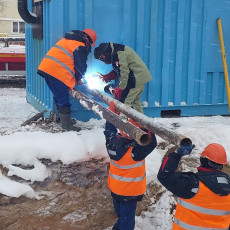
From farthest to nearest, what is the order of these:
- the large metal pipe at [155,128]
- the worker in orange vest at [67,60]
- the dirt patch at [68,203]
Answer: the worker in orange vest at [67,60] → the dirt patch at [68,203] → the large metal pipe at [155,128]

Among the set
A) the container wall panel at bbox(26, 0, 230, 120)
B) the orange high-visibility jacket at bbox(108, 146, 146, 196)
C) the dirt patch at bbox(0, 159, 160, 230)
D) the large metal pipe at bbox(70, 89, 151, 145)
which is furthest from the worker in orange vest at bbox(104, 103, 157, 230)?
the container wall panel at bbox(26, 0, 230, 120)

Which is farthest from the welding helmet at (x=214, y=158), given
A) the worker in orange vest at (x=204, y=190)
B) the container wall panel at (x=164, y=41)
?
the container wall panel at (x=164, y=41)

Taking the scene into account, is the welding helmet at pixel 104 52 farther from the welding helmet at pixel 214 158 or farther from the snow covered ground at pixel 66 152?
the welding helmet at pixel 214 158

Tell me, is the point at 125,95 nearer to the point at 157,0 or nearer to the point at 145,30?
the point at 145,30

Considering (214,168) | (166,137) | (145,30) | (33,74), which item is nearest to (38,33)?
(33,74)

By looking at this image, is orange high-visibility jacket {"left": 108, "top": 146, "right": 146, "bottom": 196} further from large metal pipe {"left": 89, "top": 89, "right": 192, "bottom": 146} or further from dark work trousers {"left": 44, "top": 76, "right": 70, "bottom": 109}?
dark work trousers {"left": 44, "top": 76, "right": 70, "bottom": 109}

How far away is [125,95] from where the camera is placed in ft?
18.6

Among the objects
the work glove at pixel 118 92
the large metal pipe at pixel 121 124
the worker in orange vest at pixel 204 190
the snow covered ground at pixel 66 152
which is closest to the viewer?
the worker in orange vest at pixel 204 190

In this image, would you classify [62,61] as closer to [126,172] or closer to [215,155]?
[126,172]

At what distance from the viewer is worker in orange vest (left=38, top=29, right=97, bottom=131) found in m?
5.42

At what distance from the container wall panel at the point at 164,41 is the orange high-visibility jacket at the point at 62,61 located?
530mm

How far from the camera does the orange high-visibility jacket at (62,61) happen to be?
542cm

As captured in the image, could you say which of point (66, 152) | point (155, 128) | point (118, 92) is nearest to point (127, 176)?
point (155, 128)

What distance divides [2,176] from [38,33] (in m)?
3.09
